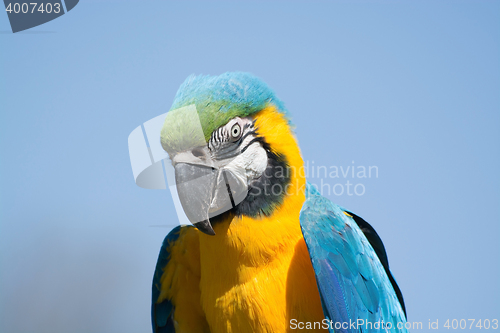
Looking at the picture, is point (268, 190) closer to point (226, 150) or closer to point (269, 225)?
point (269, 225)

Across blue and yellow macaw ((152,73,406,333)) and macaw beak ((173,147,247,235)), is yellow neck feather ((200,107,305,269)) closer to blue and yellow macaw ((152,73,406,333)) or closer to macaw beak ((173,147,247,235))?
blue and yellow macaw ((152,73,406,333))

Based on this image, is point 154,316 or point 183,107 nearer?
point 183,107

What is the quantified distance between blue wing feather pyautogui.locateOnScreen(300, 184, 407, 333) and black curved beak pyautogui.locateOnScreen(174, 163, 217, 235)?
50 cm

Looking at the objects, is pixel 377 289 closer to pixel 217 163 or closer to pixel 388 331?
pixel 388 331

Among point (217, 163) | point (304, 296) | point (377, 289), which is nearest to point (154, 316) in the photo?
point (304, 296)

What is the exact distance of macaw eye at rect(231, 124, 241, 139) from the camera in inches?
70.6

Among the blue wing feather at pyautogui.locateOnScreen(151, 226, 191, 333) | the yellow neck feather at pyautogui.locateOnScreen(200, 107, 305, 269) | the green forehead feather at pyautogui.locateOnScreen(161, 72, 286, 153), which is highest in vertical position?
the green forehead feather at pyautogui.locateOnScreen(161, 72, 286, 153)

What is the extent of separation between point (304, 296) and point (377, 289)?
0.42 meters

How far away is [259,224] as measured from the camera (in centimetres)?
183

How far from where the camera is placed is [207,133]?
68.6 inches

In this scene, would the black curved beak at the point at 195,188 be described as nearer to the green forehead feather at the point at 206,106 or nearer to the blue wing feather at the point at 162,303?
the green forehead feather at the point at 206,106

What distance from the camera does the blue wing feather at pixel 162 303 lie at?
2.38 metres

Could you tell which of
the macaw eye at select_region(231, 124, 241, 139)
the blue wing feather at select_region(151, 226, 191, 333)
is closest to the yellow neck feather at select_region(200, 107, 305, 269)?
the macaw eye at select_region(231, 124, 241, 139)

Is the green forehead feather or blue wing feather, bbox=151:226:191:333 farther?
blue wing feather, bbox=151:226:191:333
